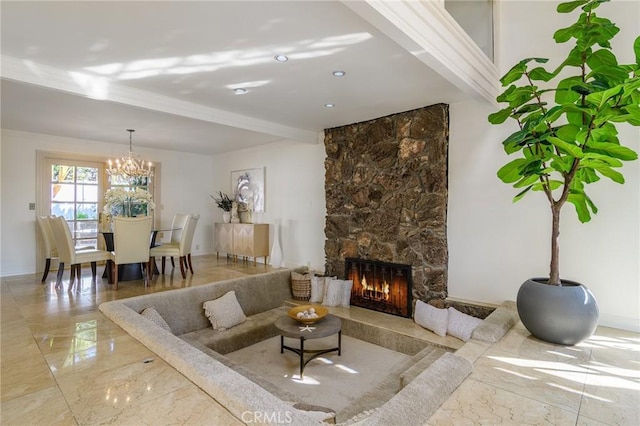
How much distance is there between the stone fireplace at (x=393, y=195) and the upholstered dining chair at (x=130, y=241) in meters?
2.63

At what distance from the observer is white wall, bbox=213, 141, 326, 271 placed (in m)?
5.29

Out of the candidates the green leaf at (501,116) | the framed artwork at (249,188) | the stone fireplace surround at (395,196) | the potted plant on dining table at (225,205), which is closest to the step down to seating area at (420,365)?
the stone fireplace surround at (395,196)

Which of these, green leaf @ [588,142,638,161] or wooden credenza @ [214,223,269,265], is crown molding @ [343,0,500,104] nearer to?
green leaf @ [588,142,638,161]

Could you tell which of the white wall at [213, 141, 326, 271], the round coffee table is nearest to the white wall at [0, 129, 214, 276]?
the white wall at [213, 141, 326, 271]

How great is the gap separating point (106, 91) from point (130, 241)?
2008mm

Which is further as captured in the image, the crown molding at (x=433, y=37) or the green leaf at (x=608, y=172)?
the green leaf at (x=608, y=172)

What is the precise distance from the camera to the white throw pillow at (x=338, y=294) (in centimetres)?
434

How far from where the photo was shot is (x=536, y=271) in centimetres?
317

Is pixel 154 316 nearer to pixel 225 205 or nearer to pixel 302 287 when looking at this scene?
pixel 302 287

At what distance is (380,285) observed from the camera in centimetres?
430

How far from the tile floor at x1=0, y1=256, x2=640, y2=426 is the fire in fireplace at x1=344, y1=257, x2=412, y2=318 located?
172 centimetres

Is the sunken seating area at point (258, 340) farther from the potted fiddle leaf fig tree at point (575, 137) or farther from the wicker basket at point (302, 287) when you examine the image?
the potted fiddle leaf fig tree at point (575, 137)

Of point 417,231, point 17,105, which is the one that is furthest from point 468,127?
point 17,105

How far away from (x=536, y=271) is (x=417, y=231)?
1.29 m
